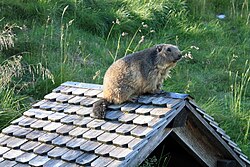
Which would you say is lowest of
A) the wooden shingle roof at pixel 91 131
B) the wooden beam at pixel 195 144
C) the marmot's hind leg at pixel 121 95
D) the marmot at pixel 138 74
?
the wooden beam at pixel 195 144

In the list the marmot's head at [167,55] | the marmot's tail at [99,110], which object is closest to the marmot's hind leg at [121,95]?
the marmot's tail at [99,110]

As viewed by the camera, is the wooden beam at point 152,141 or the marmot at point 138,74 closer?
the wooden beam at point 152,141

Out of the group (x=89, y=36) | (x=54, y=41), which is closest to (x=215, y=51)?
(x=89, y=36)

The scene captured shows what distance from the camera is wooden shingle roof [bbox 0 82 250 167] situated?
4.15 meters

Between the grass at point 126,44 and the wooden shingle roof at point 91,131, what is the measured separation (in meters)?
1.91

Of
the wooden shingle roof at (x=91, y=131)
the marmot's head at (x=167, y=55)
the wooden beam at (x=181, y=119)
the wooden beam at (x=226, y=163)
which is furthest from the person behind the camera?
the marmot's head at (x=167, y=55)

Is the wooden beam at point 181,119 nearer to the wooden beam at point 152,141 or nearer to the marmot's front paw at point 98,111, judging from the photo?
the wooden beam at point 152,141

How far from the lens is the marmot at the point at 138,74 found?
4.91m

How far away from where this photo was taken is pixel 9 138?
4797mm

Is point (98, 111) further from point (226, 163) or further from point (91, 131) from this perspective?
point (226, 163)

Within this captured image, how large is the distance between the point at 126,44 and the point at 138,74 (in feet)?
15.9

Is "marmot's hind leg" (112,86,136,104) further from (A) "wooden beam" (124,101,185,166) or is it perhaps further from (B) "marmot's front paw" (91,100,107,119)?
(A) "wooden beam" (124,101,185,166)

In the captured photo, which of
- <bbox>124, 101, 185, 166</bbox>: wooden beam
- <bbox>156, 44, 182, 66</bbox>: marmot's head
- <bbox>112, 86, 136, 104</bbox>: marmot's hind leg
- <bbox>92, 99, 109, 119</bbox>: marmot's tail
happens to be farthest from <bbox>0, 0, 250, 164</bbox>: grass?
<bbox>124, 101, 185, 166</bbox>: wooden beam

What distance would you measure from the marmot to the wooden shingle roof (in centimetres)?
12
